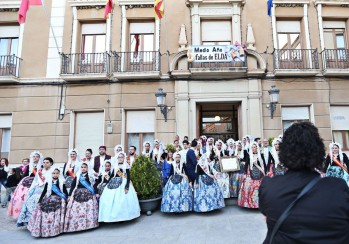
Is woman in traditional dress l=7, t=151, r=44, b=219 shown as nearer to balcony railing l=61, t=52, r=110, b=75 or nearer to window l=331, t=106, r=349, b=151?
balcony railing l=61, t=52, r=110, b=75

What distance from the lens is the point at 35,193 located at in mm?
5949

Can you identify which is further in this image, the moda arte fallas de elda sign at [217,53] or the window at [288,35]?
the window at [288,35]

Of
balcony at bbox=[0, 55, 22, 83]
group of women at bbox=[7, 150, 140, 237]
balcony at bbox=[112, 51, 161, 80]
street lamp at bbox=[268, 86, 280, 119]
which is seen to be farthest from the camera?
balcony at bbox=[0, 55, 22, 83]

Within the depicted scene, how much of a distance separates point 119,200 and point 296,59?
32.0 ft

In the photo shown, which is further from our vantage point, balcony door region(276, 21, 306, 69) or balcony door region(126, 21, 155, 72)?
balcony door region(126, 21, 155, 72)

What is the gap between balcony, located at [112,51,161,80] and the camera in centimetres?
1066

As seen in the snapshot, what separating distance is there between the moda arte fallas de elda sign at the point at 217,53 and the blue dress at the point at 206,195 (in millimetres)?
5836

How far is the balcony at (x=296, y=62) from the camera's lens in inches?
416

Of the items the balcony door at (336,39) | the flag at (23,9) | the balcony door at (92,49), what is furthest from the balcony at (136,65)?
the balcony door at (336,39)

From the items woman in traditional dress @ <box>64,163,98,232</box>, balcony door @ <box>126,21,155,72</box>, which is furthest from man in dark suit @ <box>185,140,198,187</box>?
balcony door @ <box>126,21,155,72</box>

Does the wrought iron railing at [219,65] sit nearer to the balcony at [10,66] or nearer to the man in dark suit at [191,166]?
the man in dark suit at [191,166]

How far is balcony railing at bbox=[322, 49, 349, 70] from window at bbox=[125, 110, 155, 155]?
8.14 metres

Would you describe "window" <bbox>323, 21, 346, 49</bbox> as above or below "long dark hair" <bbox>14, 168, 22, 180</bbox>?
above

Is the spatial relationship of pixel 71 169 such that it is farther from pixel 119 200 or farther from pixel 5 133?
pixel 5 133
